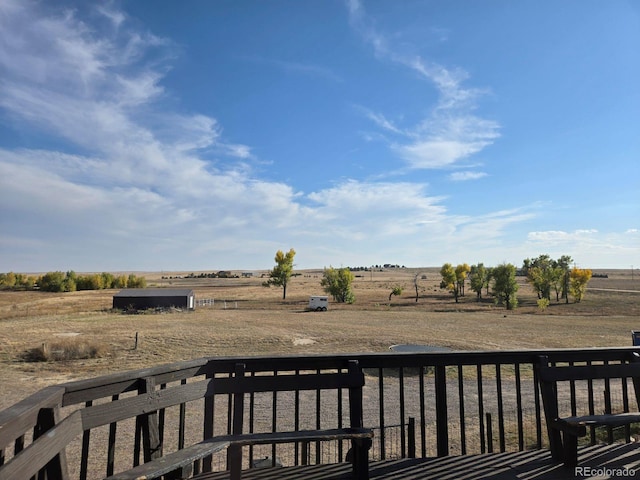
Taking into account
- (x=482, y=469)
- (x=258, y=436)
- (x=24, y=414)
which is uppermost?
(x=24, y=414)

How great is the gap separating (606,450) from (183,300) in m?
42.4

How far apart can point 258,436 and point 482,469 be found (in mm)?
1888

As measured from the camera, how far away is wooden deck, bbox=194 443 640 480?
131 inches

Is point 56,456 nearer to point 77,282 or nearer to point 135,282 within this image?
point 135,282

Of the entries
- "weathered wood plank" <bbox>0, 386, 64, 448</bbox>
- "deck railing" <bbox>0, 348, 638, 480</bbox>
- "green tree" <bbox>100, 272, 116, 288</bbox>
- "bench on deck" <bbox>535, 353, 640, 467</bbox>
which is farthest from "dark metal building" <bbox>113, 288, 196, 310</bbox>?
"green tree" <bbox>100, 272, 116, 288</bbox>

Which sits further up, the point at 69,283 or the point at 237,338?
the point at 69,283

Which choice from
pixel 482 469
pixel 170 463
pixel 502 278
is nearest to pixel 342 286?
pixel 502 278

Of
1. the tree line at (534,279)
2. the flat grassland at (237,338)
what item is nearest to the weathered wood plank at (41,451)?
the flat grassland at (237,338)

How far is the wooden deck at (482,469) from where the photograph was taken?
10.9 ft

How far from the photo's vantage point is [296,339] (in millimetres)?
22969

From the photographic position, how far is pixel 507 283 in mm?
47906

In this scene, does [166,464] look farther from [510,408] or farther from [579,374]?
[510,408]

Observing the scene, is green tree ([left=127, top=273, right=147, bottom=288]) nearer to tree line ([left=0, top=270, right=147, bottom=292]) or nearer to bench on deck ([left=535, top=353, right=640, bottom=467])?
tree line ([left=0, top=270, right=147, bottom=292])

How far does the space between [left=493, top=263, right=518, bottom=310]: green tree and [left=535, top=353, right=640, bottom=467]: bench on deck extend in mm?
47219
